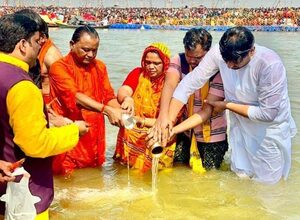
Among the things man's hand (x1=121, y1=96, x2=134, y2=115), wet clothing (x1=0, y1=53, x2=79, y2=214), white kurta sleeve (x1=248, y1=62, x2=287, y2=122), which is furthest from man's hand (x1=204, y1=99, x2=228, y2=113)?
wet clothing (x1=0, y1=53, x2=79, y2=214)

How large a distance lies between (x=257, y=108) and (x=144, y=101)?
1091 mm

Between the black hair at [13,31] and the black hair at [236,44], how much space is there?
176cm

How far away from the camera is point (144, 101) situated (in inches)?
177

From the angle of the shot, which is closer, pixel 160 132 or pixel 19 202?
pixel 19 202

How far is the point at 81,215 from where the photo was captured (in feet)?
13.0

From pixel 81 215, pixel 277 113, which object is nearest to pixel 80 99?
pixel 81 215

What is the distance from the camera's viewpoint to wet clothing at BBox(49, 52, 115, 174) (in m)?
4.27

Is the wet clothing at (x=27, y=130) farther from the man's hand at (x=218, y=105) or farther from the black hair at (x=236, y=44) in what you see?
the man's hand at (x=218, y=105)

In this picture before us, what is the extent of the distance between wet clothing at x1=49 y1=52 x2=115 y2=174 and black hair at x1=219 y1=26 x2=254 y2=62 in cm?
129

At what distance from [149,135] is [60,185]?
111 centimetres

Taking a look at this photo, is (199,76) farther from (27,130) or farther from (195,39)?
(27,130)

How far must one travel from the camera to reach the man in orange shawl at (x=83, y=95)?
420cm

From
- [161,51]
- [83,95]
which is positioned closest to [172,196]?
[83,95]

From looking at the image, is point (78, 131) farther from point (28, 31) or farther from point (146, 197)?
point (146, 197)
